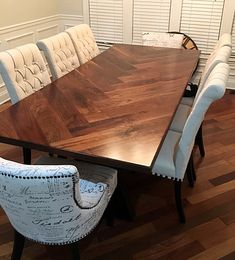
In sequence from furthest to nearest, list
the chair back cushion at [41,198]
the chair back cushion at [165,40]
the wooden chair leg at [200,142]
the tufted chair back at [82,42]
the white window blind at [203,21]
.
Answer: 1. the white window blind at [203,21]
2. the chair back cushion at [165,40]
3. the tufted chair back at [82,42]
4. the wooden chair leg at [200,142]
5. the chair back cushion at [41,198]

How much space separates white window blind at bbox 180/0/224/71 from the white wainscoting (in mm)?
1477

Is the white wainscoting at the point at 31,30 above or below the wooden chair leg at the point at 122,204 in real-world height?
above

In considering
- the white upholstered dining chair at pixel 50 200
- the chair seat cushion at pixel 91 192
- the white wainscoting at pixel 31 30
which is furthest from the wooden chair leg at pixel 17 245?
the white wainscoting at pixel 31 30

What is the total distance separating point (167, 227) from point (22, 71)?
138 centimetres

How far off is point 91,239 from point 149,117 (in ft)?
2.67

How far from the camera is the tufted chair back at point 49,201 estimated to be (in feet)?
3.22

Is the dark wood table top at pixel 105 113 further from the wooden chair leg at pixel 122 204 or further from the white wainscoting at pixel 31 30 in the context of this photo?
the white wainscoting at pixel 31 30

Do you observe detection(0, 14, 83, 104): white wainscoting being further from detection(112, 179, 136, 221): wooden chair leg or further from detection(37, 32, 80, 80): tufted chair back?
detection(112, 179, 136, 221): wooden chair leg

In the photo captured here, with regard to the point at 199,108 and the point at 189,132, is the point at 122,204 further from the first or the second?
the point at 199,108

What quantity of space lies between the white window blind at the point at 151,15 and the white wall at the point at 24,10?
1.16 m

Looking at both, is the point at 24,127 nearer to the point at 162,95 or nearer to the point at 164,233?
the point at 162,95

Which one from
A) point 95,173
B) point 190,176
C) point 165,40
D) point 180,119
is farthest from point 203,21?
point 95,173

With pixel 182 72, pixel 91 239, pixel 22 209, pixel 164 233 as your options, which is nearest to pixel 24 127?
pixel 22 209

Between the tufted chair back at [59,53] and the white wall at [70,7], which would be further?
the white wall at [70,7]
